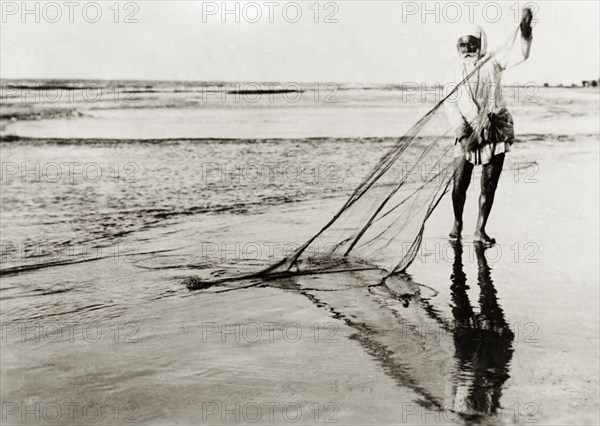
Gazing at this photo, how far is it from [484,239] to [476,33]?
137 cm

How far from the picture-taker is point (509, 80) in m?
4.73

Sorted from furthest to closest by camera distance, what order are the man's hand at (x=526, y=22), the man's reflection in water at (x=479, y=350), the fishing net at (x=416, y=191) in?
the fishing net at (x=416, y=191)
the man's hand at (x=526, y=22)
the man's reflection in water at (x=479, y=350)

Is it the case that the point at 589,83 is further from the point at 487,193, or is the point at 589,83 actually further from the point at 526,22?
the point at 526,22

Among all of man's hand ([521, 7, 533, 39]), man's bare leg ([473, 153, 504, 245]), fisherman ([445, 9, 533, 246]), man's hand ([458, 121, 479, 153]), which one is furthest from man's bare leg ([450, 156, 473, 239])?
man's hand ([521, 7, 533, 39])

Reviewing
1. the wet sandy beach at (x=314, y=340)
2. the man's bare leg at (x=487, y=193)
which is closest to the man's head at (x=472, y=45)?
the man's bare leg at (x=487, y=193)

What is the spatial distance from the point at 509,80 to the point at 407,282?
5.99 feet

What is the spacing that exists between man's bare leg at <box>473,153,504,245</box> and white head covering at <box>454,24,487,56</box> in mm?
689

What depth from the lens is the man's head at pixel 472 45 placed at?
167 inches

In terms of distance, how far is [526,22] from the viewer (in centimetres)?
375

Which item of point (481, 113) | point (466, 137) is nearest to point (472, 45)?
point (481, 113)

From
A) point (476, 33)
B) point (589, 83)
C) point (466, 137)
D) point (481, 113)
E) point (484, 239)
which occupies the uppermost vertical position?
point (476, 33)

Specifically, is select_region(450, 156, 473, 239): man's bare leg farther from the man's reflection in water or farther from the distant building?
the distant building

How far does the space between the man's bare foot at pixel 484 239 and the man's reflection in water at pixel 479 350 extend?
1.80 ft

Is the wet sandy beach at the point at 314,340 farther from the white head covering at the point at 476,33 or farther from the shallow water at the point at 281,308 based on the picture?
the white head covering at the point at 476,33
